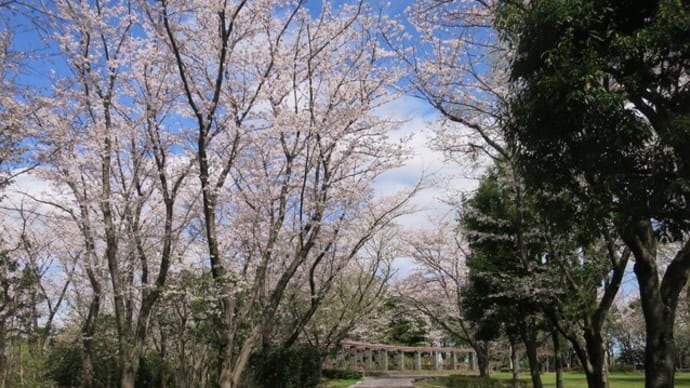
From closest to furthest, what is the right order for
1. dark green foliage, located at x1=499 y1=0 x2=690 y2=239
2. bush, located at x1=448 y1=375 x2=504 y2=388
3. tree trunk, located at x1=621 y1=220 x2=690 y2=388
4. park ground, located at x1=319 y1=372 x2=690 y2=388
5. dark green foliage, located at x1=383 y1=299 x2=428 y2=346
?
1. dark green foliage, located at x1=499 y1=0 x2=690 y2=239
2. tree trunk, located at x1=621 y1=220 x2=690 y2=388
3. bush, located at x1=448 y1=375 x2=504 y2=388
4. park ground, located at x1=319 y1=372 x2=690 y2=388
5. dark green foliage, located at x1=383 y1=299 x2=428 y2=346

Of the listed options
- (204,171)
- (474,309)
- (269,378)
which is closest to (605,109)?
(204,171)

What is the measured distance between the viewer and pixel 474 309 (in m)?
Result: 17.8

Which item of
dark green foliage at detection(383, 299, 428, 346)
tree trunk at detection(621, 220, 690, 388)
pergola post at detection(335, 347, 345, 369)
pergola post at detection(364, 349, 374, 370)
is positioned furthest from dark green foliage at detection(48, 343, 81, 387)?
pergola post at detection(364, 349, 374, 370)

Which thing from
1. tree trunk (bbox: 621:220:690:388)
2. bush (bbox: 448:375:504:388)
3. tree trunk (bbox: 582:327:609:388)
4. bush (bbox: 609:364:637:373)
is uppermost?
tree trunk (bbox: 621:220:690:388)

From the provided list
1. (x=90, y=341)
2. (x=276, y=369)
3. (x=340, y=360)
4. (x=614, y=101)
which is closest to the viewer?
(x=614, y=101)

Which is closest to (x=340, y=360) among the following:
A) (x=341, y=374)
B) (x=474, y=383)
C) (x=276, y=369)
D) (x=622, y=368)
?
(x=341, y=374)

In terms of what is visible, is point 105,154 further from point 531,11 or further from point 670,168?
point 670,168

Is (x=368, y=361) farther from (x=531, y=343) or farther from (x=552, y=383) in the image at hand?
(x=531, y=343)

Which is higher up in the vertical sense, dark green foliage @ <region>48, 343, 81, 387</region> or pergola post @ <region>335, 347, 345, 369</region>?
dark green foliage @ <region>48, 343, 81, 387</region>

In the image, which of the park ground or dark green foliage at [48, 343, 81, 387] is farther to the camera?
the park ground

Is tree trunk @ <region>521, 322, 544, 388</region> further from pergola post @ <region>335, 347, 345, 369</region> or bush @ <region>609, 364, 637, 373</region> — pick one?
bush @ <region>609, 364, 637, 373</region>

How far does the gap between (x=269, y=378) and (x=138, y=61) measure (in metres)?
8.74

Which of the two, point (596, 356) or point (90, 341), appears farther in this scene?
point (90, 341)

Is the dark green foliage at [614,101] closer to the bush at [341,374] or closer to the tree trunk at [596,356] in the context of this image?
the tree trunk at [596,356]
